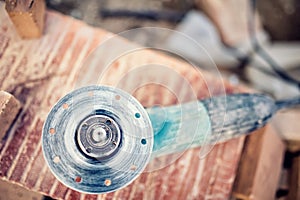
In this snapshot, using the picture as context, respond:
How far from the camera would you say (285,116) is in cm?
158

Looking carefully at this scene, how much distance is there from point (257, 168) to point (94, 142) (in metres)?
0.60

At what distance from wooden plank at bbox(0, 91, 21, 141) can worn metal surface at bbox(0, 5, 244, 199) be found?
22 mm

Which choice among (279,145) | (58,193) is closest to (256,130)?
(279,145)

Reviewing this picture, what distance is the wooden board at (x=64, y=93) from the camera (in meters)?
1.16

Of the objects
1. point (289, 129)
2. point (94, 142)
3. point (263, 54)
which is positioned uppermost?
point (263, 54)

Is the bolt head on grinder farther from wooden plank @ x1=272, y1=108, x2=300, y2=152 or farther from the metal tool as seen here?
wooden plank @ x1=272, y1=108, x2=300, y2=152

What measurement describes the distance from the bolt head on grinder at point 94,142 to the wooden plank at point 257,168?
1.45ft

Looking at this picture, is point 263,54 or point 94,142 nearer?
point 94,142

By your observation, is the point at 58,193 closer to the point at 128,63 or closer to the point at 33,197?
the point at 33,197

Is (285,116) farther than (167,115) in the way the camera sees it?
Yes

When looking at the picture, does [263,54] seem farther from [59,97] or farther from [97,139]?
[97,139]

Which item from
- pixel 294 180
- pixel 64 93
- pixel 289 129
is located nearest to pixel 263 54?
pixel 289 129

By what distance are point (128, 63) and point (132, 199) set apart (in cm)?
44

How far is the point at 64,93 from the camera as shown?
1.26m
